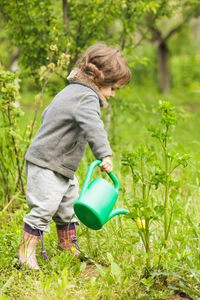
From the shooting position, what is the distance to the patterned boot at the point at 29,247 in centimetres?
200

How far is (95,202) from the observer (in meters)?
1.73

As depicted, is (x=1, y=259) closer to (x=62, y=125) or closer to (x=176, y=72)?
(x=62, y=125)

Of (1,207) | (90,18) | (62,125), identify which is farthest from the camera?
(90,18)

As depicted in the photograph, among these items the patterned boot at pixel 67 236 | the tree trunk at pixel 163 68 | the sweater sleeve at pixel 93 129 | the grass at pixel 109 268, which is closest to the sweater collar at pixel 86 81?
the sweater sleeve at pixel 93 129

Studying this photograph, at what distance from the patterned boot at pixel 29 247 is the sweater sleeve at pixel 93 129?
57cm

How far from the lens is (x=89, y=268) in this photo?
2.07 m

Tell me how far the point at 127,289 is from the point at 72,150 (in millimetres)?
749

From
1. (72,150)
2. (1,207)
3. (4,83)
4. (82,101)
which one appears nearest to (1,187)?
(1,207)

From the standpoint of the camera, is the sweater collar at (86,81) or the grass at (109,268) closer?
the grass at (109,268)

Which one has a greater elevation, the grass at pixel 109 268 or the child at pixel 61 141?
the child at pixel 61 141

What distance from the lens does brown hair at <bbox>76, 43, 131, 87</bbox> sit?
6.75ft

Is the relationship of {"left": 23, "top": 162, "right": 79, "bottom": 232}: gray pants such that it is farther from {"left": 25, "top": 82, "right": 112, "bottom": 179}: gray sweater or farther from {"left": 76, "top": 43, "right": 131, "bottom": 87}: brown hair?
{"left": 76, "top": 43, "right": 131, "bottom": 87}: brown hair

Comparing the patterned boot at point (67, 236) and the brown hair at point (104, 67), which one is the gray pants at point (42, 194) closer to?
the patterned boot at point (67, 236)

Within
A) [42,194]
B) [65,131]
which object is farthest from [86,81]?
[42,194]
